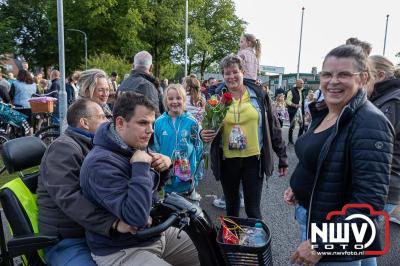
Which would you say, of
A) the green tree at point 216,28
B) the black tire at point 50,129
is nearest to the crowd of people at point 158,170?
the black tire at point 50,129

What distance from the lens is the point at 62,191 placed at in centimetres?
217

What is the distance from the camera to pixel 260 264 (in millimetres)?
1867

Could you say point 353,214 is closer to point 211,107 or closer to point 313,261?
point 313,261

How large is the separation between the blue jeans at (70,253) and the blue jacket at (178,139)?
4.95 feet

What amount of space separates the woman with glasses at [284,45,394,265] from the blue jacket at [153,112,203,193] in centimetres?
186

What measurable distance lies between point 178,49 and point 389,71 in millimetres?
28429

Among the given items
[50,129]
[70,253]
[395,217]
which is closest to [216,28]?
[50,129]

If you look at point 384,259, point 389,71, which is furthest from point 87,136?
point 384,259

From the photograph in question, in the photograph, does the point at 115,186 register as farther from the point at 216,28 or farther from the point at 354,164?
the point at 216,28

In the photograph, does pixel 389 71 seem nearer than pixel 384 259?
Yes

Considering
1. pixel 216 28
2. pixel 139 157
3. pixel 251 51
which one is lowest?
pixel 139 157

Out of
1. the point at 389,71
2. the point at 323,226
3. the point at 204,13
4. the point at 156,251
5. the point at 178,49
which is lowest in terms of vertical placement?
the point at 156,251

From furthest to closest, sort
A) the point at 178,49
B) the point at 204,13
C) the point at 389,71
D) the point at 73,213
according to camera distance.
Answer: the point at 204,13
the point at 178,49
the point at 389,71
the point at 73,213

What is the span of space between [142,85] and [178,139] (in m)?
1.26
